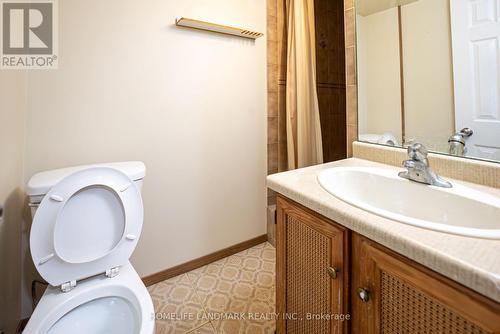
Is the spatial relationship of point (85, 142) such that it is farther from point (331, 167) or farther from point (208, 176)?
point (331, 167)

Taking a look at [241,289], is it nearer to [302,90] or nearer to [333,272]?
[333,272]

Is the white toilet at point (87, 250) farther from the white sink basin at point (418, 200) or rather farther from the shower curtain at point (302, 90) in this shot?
the shower curtain at point (302, 90)

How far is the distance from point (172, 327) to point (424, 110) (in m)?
1.65

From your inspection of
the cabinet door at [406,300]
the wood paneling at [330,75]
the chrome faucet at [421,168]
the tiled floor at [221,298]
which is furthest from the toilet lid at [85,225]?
the wood paneling at [330,75]

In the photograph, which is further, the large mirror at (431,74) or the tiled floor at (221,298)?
the tiled floor at (221,298)

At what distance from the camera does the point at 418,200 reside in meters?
0.97

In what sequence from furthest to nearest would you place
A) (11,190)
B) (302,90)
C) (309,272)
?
1. (302,90)
2. (11,190)
3. (309,272)

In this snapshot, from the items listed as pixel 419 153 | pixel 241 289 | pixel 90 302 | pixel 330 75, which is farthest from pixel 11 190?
pixel 330 75

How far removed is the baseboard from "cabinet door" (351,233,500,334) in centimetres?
133

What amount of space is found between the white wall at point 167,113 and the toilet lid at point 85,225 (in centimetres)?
43

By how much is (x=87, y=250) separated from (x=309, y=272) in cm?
92

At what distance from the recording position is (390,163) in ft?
4.04

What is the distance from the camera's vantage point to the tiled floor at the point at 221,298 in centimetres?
142

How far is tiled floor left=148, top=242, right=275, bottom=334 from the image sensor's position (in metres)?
1.42
